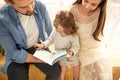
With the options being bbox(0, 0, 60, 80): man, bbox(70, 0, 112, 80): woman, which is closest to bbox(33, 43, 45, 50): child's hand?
bbox(0, 0, 60, 80): man

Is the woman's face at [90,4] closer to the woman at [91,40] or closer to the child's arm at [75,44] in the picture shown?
the woman at [91,40]

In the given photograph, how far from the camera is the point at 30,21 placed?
181 cm

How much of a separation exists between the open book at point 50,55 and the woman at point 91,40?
22cm

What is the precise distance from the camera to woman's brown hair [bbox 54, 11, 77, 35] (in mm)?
1683

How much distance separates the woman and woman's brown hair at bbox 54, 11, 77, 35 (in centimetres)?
11

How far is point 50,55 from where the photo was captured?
5.61 ft

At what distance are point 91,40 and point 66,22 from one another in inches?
11.6

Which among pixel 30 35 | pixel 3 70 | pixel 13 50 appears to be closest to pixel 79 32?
pixel 30 35

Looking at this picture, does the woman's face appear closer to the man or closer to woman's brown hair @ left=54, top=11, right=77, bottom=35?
woman's brown hair @ left=54, top=11, right=77, bottom=35

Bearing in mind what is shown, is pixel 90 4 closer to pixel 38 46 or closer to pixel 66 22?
pixel 66 22

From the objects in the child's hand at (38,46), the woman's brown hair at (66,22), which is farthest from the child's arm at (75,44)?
the child's hand at (38,46)

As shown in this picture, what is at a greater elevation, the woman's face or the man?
the woman's face

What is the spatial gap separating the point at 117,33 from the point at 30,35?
87 centimetres

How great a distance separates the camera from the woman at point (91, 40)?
1.82 m
